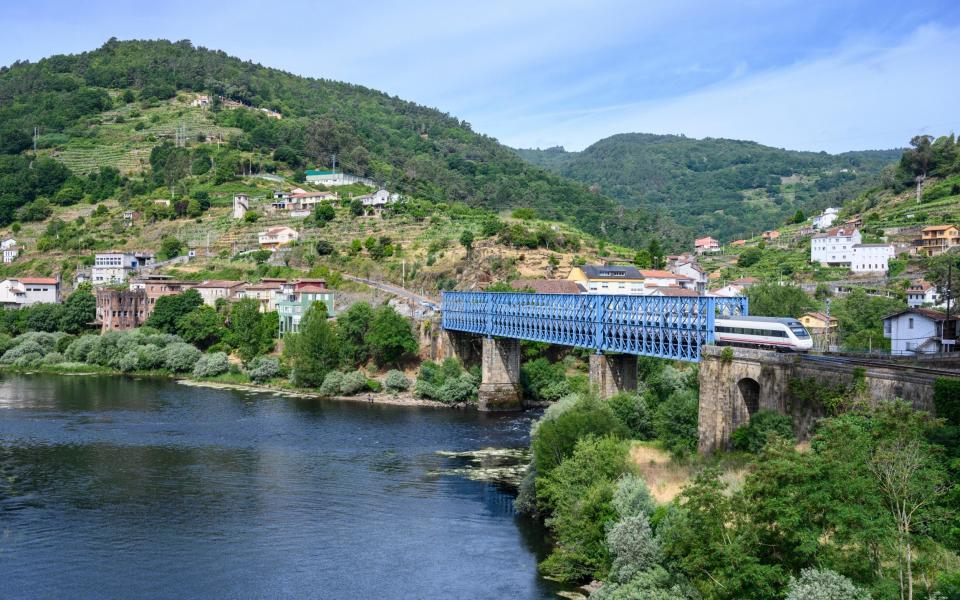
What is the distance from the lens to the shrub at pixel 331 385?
67744mm

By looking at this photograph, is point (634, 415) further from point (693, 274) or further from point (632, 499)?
point (693, 274)

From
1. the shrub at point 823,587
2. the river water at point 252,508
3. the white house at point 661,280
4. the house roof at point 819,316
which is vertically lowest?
the river water at point 252,508

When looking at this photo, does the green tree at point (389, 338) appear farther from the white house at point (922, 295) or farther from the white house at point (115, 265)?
the white house at point (115, 265)

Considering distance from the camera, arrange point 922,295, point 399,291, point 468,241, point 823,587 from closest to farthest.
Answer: point 823,587 → point 922,295 → point 399,291 → point 468,241

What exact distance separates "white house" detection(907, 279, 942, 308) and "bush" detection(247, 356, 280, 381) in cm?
Result: 5634

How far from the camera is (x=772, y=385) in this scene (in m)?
33.7

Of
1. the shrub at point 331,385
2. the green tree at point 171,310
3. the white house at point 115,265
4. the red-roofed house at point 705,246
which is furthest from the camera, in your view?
the red-roofed house at point 705,246

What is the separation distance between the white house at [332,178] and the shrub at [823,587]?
4808 inches

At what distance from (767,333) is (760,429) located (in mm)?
8146

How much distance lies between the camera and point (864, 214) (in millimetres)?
122500

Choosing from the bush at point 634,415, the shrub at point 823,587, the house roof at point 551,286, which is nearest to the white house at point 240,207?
the house roof at point 551,286

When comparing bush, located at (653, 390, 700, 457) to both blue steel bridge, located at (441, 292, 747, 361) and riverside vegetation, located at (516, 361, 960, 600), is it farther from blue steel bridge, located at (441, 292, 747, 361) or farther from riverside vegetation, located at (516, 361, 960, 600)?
riverside vegetation, located at (516, 361, 960, 600)

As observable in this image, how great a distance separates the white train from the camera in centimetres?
3859

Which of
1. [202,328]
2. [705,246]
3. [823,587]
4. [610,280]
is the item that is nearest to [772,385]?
[823,587]
